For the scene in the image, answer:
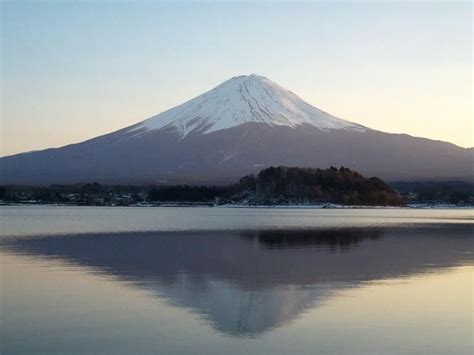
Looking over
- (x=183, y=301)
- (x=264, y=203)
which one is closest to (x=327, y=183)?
(x=264, y=203)

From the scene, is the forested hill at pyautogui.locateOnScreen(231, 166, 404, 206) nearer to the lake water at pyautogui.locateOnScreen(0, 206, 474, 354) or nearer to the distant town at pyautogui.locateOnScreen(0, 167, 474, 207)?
the distant town at pyautogui.locateOnScreen(0, 167, 474, 207)

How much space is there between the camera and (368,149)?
417ft

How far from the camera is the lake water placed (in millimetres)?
7891

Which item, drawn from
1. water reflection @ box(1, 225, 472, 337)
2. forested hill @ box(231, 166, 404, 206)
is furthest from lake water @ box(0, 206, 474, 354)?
forested hill @ box(231, 166, 404, 206)

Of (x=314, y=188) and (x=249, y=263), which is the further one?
(x=314, y=188)

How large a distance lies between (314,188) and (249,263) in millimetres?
65851

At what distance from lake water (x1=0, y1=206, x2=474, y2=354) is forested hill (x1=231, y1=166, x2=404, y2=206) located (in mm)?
62266

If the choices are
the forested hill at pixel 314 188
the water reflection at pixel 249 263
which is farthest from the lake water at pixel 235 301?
the forested hill at pixel 314 188

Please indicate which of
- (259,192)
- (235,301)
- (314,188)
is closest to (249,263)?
(235,301)

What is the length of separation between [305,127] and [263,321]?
416 feet

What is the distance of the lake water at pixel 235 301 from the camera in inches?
311

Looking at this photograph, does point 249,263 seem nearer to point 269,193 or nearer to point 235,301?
point 235,301

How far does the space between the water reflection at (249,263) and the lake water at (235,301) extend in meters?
0.03

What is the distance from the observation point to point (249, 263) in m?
15.2
